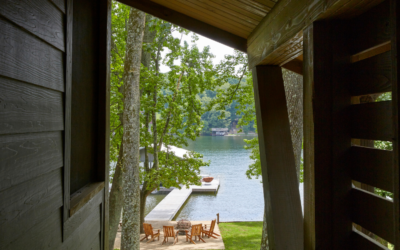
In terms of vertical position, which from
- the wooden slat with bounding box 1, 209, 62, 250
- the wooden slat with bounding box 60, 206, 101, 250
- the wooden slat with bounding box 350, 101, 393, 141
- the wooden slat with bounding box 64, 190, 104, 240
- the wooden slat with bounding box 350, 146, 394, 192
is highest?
the wooden slat with bounding box 350, 101, 393, 141

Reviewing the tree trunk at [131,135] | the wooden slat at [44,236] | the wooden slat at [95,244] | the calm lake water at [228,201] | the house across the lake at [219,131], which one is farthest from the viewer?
the house across the lake at [219,131]

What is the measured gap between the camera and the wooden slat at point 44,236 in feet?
3.65

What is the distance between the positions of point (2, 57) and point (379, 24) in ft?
4.05

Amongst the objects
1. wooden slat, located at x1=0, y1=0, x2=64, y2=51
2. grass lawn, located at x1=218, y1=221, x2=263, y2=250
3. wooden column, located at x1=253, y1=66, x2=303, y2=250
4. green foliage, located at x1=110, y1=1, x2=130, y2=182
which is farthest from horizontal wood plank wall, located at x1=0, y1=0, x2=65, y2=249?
grass lawn, located at x1=218, y1=221, x2=263, y2=250

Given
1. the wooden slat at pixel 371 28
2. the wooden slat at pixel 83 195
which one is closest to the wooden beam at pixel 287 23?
the wooden slat at pixel 371 28

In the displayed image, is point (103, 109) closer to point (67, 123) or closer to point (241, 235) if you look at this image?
point (67, 123)

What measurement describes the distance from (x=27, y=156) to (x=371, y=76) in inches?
50.0

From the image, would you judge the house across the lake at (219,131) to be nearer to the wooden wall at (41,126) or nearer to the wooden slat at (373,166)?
the wooden wall at (41,126)

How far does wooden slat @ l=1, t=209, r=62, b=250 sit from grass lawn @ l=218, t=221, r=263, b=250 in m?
8.76

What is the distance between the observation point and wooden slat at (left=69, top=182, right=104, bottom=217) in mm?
1703

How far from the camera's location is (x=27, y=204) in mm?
1147

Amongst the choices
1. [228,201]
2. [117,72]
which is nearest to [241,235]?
[117,72]

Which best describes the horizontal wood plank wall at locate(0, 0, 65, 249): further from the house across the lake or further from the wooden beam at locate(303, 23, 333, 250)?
the house across the lake

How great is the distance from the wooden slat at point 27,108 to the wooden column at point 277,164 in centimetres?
122
